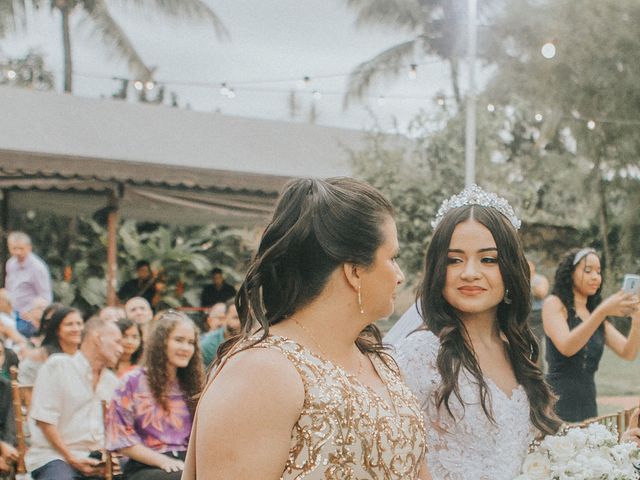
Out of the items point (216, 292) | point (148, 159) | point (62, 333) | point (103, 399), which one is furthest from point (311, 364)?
point (148, 159)

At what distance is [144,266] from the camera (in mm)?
12672

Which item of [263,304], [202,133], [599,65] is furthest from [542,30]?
[263,304]

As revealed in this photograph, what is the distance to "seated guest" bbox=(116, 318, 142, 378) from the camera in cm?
676

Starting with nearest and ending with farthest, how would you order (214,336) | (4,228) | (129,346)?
(129,346), (214,336), (4,228)

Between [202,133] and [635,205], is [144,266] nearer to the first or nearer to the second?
[202,133]

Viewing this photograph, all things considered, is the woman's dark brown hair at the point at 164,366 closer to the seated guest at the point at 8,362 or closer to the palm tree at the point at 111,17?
the seated guest at the point at 8,362

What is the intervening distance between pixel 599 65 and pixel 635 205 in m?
2.67

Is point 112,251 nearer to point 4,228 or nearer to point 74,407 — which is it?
point 4,228

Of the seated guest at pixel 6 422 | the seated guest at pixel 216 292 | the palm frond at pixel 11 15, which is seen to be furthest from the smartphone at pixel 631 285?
the palm frond at pixel 11 15

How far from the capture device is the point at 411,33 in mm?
24047

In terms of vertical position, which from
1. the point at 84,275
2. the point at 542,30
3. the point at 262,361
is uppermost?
the point at 542,30

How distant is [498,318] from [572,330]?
2.09m

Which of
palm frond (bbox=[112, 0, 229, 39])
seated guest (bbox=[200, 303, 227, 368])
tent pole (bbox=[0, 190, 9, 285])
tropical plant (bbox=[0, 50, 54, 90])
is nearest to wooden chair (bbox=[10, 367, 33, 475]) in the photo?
seated guest (bbox=[200, 303, 227, 368])

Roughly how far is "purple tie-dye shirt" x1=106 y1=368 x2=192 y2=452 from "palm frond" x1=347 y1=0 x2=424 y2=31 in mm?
19154
